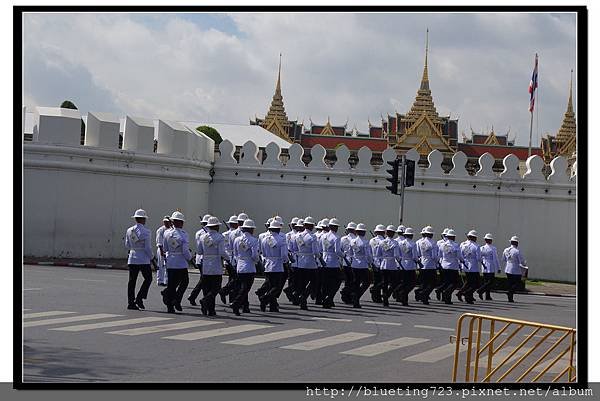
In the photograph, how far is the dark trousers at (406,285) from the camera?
69.6 feet

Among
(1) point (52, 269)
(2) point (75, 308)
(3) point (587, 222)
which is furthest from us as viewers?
(1) point (52, 269)

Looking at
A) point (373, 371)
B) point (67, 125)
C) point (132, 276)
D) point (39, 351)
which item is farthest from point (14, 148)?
point (67, 125)

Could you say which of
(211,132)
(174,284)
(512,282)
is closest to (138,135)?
(512,282)

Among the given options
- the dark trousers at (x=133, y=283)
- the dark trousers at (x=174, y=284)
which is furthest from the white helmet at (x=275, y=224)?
the dark trousers at (x=133, y=283)

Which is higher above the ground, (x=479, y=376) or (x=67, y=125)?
(x=67, y=125)

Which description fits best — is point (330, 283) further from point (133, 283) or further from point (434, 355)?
point (434, 355)

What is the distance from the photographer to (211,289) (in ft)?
55.7

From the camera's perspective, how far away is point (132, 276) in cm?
1736

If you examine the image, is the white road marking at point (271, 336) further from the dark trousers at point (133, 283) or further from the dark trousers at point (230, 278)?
the dark trousers at point (230, 278)

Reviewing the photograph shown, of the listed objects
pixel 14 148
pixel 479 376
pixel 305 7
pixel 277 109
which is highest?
pixel 277 109

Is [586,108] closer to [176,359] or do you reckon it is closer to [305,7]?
[305,7]

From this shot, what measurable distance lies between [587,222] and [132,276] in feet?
29.8

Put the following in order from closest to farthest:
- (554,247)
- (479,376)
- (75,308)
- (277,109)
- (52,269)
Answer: (479,376)
(75,308)
(52,269)
(554,247)
(277,109)

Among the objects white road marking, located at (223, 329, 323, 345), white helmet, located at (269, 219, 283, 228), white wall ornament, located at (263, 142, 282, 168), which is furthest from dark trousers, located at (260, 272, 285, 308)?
white wall ornament, located at (263, 142, 282, 168)
